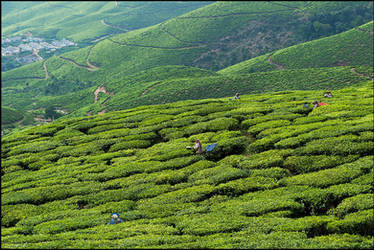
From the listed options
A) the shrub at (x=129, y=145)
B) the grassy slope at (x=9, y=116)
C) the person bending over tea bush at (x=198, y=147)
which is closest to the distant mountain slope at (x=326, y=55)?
the grassy slope at (x=9, y=116)

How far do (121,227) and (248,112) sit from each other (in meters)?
25.3

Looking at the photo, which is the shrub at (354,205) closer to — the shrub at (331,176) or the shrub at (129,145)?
the shrub at (331,176)

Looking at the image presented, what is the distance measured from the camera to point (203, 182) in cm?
2480

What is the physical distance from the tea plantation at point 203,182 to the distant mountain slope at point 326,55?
70798 mm

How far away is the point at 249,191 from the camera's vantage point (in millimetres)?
23109

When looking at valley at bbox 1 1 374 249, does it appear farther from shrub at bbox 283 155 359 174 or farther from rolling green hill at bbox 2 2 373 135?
rolling green hill at bbox 2 2 373 135

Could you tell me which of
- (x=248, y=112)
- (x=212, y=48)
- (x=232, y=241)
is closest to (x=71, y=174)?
(x=232, y=241)

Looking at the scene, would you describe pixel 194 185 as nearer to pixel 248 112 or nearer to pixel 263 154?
pixel 263 154

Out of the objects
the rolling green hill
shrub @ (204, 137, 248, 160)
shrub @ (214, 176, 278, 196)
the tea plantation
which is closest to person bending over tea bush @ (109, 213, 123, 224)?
the tea plantation

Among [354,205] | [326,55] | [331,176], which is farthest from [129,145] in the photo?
[326,55]

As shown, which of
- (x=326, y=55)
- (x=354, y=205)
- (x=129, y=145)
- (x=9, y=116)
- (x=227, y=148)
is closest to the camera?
(x=354, y=205)

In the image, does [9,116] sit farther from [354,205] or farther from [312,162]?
[354,205]

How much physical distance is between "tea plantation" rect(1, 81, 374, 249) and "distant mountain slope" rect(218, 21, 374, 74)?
70.8m

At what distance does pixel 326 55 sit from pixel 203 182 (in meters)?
101
